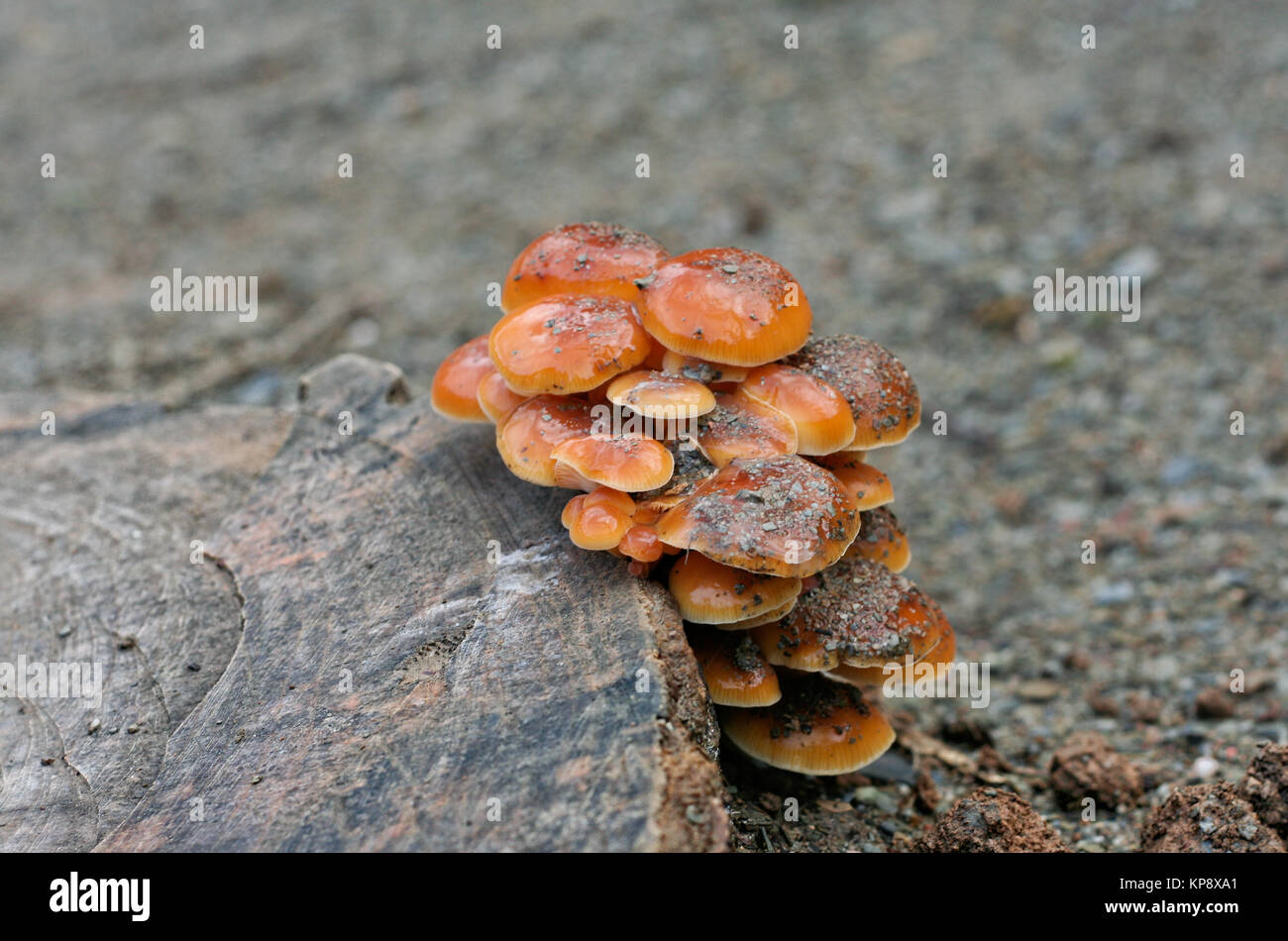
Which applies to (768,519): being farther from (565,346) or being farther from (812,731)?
(812,731)

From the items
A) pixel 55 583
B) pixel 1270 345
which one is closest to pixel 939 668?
pixel 55 583

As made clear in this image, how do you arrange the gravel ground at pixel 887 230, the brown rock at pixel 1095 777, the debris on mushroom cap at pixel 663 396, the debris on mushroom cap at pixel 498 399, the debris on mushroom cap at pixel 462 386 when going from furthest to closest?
the gravel ground at pixel 887 230 → the brown rock at pixel 1095 777 → the debris on mushroom cap at pixel 462 386 → the debris on mushroom cap at pixel 498 399 → the debris on mushroom cap at pixel 663 396

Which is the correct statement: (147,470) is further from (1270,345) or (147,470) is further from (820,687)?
(1270,345)

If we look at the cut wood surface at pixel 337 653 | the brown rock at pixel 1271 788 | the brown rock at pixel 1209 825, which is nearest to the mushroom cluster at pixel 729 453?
the cut wood surface at pixel 337 653

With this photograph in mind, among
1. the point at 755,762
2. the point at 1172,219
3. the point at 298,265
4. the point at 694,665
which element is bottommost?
the point at 755,762

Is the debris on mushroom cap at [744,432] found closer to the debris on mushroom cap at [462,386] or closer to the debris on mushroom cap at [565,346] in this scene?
the debris on mushroom cap at [565,346]

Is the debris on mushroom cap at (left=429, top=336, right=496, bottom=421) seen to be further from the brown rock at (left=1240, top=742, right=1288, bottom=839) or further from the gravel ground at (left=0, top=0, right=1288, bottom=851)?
the brown rock at (left=1240, top=742, right=1288, bottom=839)
